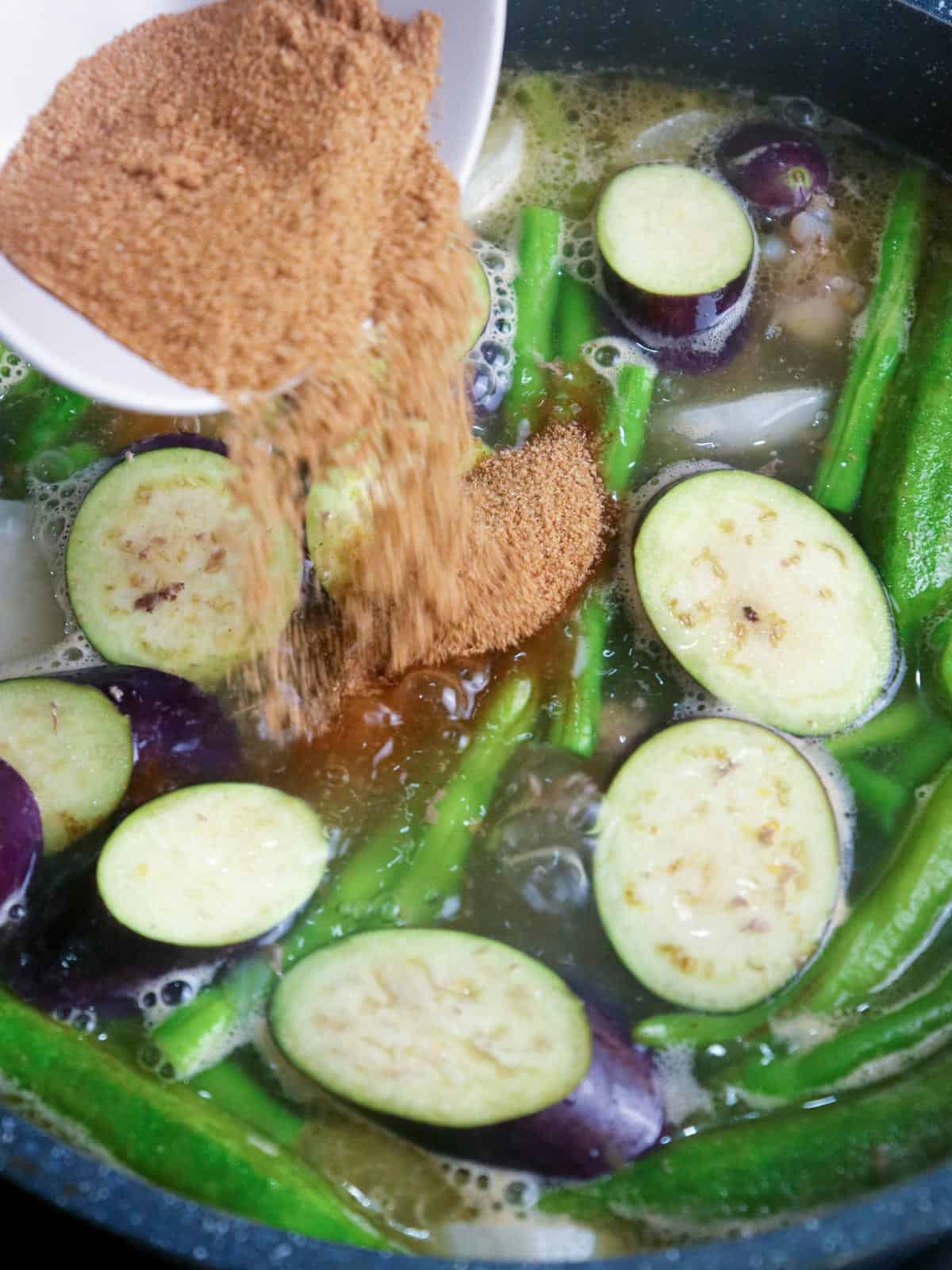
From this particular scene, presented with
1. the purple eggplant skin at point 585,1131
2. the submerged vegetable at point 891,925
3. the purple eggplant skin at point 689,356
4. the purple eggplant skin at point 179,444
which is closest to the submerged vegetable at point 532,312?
the purple eggplant skin at point 689,356

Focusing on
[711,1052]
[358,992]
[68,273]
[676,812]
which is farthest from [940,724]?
[68,273]

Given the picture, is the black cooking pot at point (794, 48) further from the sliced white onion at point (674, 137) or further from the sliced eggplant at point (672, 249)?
the sliced eggplant at point (672, 249)

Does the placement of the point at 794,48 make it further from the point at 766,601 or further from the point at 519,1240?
the point at 519,1240

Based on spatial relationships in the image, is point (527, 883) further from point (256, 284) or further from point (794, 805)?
point (256, 284)

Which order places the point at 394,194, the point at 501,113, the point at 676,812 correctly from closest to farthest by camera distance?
the point at 394,194
the point at 676,812
the point at 501,113

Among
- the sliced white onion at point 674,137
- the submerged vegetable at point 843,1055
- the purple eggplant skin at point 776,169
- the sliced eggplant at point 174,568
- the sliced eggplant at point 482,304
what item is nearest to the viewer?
the submerged vegetable at point 843,1055

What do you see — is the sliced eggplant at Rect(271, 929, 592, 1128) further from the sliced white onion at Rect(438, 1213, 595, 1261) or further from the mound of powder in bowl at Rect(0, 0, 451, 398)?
the mound of powder in bowl at Rect(0, 0, 451, 398)

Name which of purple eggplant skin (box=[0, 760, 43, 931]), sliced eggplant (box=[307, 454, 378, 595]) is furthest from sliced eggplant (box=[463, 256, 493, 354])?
purple eggplant skin (box=[0, 760, 43, 931])
